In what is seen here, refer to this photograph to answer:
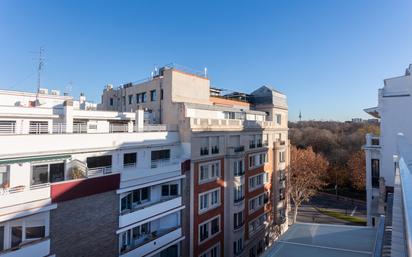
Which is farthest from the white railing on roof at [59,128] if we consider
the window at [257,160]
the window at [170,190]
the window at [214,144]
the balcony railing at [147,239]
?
the window at [257,160]

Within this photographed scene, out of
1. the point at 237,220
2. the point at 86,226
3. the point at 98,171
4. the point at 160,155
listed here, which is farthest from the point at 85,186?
the point at 237,220

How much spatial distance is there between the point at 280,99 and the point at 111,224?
97.6 feet

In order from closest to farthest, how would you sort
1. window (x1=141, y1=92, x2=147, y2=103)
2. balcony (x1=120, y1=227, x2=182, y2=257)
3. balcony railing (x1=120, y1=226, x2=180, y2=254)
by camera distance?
balcony railing (x1=120, y1=226, x2=180, y2=254) → balcony (x1=120, y1=227, x2=182, y2=257) → window (x1=141, y1=92, x2=147, y2=103)

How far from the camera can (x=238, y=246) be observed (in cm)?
2852

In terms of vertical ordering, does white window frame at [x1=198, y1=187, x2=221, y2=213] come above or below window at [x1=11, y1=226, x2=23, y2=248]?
below

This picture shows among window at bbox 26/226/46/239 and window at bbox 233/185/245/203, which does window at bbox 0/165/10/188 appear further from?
window at bbox 233/185/245/203

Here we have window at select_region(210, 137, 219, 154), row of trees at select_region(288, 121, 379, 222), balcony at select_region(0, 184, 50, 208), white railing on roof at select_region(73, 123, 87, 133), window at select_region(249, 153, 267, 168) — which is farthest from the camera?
row of trees at select_region(288, 121, 379, 222)

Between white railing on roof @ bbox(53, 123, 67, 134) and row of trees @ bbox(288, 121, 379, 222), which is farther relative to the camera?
row of trees @ bbox(288, 121, 379, 222)

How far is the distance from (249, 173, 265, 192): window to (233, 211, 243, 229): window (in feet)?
11.8

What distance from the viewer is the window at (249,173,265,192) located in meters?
31.7

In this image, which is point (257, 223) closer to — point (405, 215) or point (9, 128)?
point (9, 128)

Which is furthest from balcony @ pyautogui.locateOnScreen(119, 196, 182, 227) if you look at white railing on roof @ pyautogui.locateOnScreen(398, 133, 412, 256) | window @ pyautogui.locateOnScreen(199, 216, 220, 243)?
white railing on roof @ pyautogui.locateOnScreen(398, 133, 412, 256)

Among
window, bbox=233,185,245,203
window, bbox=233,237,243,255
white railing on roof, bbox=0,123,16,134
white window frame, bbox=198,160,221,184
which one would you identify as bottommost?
Answer: window, bbox=233,237,243,255

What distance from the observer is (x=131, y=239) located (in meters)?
18.7
